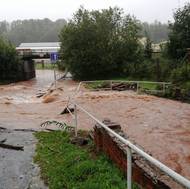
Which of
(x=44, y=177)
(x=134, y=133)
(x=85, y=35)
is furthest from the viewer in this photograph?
(x=85, y=35)

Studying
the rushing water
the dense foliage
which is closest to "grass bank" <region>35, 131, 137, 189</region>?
the rushing water

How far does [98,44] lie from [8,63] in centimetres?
1258

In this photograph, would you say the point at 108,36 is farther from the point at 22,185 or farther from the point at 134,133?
the point at 22,185

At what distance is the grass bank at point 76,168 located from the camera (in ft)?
19.8

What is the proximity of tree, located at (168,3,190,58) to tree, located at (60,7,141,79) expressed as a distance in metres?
6.33

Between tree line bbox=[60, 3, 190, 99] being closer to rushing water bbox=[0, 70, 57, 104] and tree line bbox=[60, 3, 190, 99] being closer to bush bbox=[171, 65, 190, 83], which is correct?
rushing water bbox=[0, 70, 57, 104]

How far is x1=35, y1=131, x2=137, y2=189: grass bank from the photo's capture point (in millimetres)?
6027

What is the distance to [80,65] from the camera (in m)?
42.1

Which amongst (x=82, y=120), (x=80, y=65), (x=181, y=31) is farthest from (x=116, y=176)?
(x=80, y=65)

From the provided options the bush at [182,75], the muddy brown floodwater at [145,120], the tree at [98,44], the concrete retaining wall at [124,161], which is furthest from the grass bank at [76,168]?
the tree at [98,44]

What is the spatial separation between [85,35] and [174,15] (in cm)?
1060

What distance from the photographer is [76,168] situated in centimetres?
677

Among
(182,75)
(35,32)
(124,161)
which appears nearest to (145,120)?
→ (182,75)

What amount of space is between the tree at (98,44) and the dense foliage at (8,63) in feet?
26.1
